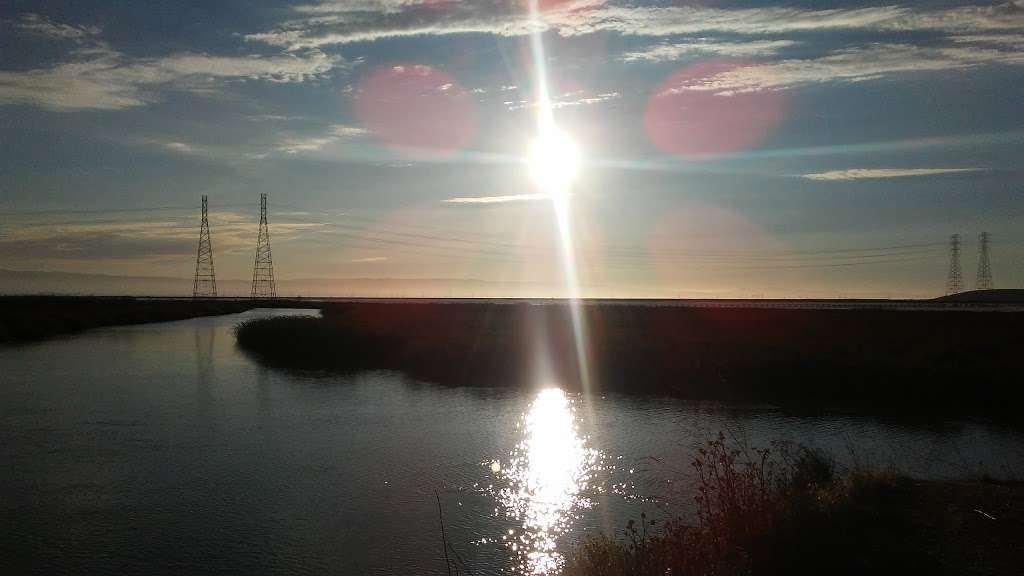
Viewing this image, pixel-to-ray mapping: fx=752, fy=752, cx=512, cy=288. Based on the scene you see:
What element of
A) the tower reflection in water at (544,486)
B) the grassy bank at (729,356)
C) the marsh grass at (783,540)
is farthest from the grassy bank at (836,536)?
the grassy bank at (729,356)

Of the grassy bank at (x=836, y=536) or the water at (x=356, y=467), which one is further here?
the water at (x=356, y=467)

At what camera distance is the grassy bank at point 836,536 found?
979cm

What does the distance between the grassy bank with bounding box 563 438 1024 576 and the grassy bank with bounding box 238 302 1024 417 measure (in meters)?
15.5

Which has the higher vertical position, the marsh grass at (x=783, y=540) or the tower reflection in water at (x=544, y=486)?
the marsh grass at (x=783, y=540)

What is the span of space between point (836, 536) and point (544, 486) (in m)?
7.30

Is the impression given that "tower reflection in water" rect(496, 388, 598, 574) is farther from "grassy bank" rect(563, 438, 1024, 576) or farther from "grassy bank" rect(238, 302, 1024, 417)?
"grassy bank" rect(238, 302, 1024, 417)

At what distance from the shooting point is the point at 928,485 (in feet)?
46.3

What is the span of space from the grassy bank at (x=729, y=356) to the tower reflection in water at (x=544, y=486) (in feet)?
32.5

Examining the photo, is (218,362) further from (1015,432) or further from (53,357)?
(1015,432)

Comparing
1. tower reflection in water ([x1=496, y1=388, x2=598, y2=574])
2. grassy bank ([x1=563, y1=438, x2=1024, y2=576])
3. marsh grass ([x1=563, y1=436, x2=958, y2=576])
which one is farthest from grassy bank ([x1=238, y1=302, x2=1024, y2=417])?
marsh grass ([x1=563, y1=436, x2=958, y2=576])

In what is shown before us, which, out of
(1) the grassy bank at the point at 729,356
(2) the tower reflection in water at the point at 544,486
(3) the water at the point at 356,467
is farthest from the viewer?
(1) the grassy bank at the point at 729,356

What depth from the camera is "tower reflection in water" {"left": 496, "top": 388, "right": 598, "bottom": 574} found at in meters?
13.0

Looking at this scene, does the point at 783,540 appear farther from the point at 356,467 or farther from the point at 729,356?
the point at 729,356

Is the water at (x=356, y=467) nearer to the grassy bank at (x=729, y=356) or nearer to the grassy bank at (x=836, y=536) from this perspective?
the grassy bank at (x=836, y=536)
